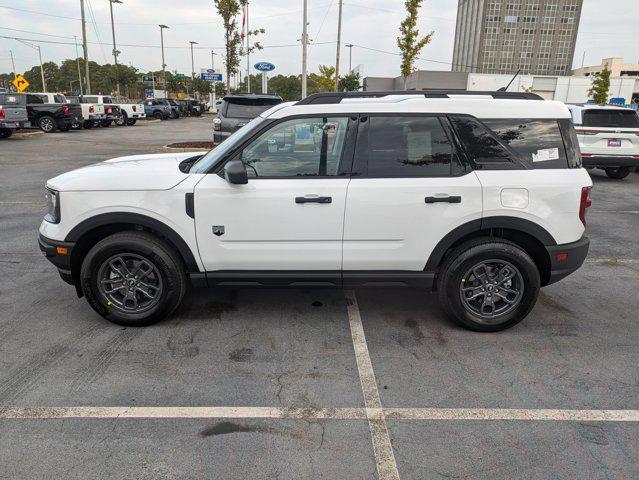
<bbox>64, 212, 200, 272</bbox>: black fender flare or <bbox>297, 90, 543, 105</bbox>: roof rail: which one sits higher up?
<bbox>297, 90, 543, 105</bbox>: roof rail

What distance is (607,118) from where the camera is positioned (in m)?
11.6

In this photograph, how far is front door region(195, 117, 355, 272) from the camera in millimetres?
3879

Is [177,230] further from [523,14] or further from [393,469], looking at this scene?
[523,14]

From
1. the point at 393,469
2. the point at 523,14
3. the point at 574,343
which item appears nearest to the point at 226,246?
the point at 393,469

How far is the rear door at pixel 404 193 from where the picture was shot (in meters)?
3.89

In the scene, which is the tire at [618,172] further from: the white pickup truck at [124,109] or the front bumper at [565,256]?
the white pickup truck at [124,109]

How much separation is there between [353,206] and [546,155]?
161 centimetres

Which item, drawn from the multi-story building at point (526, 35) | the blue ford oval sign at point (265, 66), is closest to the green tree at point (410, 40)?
the blue ford oval sign at point (265, 66)

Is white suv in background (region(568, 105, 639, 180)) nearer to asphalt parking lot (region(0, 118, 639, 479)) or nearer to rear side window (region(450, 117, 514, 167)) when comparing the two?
asphalt parking lot (region(0, 118, 639, 479))

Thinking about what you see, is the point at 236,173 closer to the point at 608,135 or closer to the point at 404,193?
the point at 404,193

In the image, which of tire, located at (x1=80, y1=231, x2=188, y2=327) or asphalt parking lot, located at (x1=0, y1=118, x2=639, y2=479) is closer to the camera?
asphalt parking lot, located at (x1=0, y1=118, x2=639, y2=479)

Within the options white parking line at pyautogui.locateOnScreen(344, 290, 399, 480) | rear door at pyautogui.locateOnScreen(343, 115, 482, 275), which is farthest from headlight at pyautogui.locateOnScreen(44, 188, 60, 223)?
white parking line at pyautogui.locateOnScreen(344, 290, 399, 480)

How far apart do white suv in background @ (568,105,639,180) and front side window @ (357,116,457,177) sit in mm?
9034

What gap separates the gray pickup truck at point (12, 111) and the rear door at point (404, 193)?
66.8 ft
